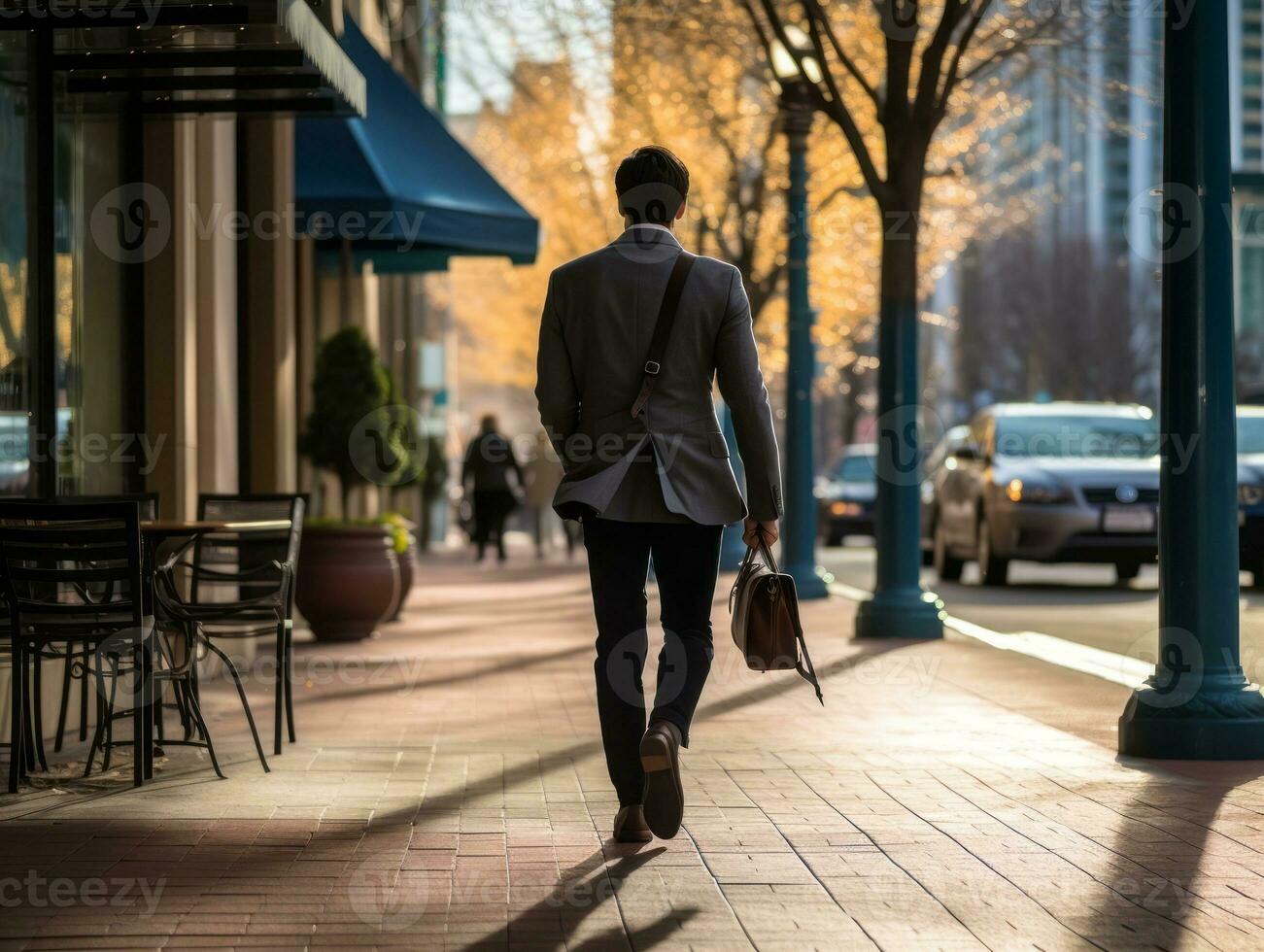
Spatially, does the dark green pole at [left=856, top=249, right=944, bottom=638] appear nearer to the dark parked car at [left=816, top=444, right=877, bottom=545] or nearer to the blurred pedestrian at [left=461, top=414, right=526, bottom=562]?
the blurred pedestrian at [left=461, top=414, right=526, bottom=562]

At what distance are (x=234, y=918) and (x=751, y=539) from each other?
1.87 meters

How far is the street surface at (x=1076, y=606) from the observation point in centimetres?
1294

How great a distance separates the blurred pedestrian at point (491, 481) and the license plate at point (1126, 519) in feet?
33.0

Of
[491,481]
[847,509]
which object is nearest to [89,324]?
[491,481]

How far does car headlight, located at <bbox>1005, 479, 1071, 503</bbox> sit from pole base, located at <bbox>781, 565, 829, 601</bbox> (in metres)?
1.87

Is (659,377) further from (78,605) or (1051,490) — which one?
(1051,490)

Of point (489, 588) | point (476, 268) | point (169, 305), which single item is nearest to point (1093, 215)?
point (476, 268)

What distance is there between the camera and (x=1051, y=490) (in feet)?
58.4

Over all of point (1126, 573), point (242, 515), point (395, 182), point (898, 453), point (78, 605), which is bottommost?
point (1126, 573)

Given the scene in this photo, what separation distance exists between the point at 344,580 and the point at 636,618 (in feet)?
24.8

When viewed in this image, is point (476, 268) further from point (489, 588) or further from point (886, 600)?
point (886, 600)
